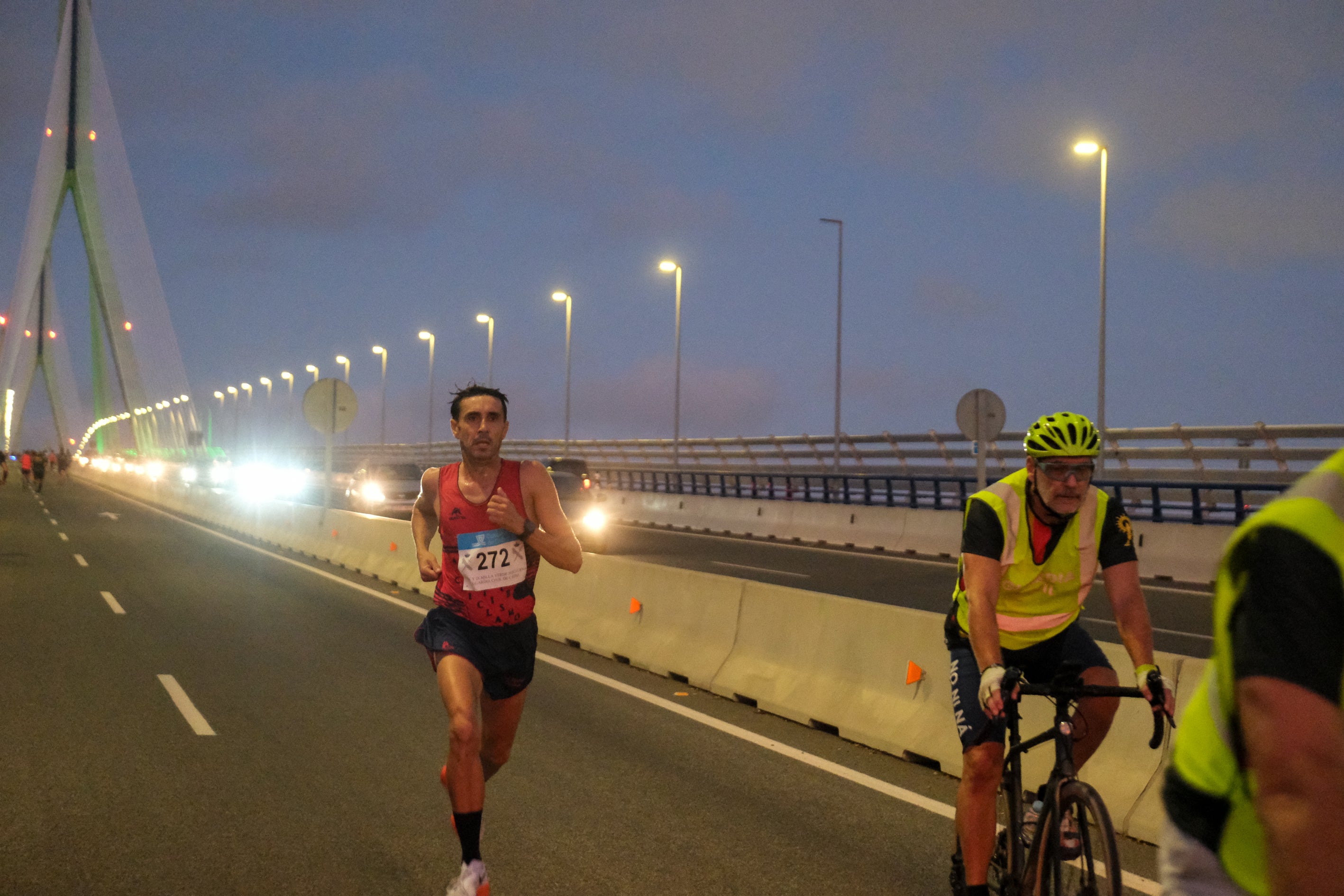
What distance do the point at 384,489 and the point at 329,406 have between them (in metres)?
9.99

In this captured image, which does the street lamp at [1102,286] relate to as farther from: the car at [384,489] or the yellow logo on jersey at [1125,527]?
the yellow logo on jersey at [1125,527]

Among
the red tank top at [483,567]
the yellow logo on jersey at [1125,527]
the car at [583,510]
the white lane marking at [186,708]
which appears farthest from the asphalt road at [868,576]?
the red tank top at [483,567]

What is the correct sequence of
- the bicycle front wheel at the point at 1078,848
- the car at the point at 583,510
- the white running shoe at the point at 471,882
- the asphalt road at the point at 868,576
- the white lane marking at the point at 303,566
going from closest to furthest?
the bicycle front wheel at the point at 1078,848
the white running shoe at the point at 471,882
the asphalt road at the point at 868,576
the white lane marking at the point at 303,566
the car at the point at 583,510

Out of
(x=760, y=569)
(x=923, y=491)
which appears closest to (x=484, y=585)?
(x=760, y=569)

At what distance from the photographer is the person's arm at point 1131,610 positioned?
4.20 metres

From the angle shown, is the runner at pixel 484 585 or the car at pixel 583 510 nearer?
the runner at pixel 484 585

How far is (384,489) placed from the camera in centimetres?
3344

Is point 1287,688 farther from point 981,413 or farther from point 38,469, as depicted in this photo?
point 38,469

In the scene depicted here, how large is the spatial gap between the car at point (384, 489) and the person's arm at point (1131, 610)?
95.9 feet

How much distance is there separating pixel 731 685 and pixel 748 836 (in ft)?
12.6

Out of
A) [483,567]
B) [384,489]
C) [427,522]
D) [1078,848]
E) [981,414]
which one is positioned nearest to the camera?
[1078,848]

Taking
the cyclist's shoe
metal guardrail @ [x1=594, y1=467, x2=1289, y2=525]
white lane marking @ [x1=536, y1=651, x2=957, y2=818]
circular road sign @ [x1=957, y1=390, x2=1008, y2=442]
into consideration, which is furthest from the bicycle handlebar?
circular road sign @ [x1=957, y1=390, x2=1008, y2=442]

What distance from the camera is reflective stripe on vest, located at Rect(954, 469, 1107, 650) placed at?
434 cm

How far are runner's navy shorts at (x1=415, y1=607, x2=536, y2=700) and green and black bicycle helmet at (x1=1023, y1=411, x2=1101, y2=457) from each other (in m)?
2.03
